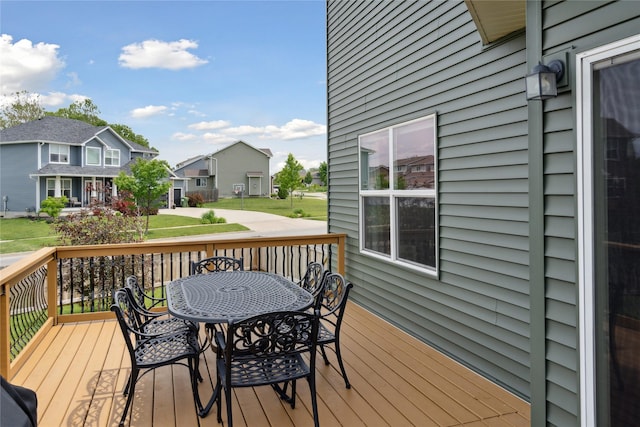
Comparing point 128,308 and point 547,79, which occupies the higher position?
point 547,79

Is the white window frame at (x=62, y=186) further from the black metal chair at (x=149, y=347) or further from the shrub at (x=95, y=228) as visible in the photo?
the black metal chair at (x=149, y=347)

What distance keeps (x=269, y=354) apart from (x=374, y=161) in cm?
304

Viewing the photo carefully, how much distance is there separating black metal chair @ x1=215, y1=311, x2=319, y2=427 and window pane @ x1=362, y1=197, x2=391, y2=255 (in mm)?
2364

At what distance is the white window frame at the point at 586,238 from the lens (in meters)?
1.68

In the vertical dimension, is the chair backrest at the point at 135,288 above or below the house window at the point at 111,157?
below

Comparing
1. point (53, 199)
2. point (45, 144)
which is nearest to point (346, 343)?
point (53, 199)

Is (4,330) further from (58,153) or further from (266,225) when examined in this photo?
(58,153)

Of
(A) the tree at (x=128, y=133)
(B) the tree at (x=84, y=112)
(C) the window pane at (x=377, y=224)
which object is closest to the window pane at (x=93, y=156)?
Result: (B) the tree at (x=84, y=112)

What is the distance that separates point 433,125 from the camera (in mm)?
3705

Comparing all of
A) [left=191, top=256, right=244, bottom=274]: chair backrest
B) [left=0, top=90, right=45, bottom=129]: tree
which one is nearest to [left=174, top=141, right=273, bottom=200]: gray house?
[left=0, top=90, right=45, bottom=129]: tree

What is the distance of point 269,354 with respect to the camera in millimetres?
2371

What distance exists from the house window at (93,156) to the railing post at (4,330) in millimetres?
22227

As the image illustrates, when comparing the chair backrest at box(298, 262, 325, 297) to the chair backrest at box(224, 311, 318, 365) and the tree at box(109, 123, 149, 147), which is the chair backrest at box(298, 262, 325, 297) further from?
the tree at box(109, 123, 149, 147)

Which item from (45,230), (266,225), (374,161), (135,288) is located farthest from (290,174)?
(135,288)
